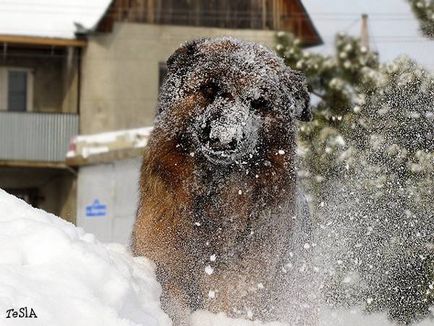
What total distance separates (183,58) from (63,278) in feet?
7.59

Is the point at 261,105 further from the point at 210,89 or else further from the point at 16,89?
the point at 16,89

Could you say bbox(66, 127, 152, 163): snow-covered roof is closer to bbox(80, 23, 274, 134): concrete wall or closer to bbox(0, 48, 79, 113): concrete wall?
bbox(80, 23, 274, 134): concrete wall

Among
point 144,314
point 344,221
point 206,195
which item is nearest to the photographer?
point 144,314

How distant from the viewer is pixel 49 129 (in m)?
26.3

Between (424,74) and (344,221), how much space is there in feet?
7.75

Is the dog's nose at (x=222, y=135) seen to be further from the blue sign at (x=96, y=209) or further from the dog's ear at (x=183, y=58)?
the blue sign at (x=96, y=209)

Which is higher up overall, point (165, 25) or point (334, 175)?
point (165, 25)

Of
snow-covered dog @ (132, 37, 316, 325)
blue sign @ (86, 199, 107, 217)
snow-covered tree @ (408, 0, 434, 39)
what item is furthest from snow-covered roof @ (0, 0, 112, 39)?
snow-covered dog @ (132, 37, 316, 325)

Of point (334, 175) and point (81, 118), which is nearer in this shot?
point (334, 175)

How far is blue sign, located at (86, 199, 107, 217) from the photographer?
20531mm

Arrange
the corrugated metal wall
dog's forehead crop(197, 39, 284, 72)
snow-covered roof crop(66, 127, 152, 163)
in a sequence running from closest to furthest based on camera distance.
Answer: dog's forehead crop(197, 39, 284, 72), snow-covered roof crop(66, 127, 152, 163), the corrugated metal wall

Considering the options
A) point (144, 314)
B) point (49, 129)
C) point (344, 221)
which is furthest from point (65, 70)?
point (144, 314)

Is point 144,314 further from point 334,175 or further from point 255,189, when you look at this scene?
point 334,175

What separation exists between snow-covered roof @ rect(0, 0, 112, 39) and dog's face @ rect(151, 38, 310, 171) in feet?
65.2
